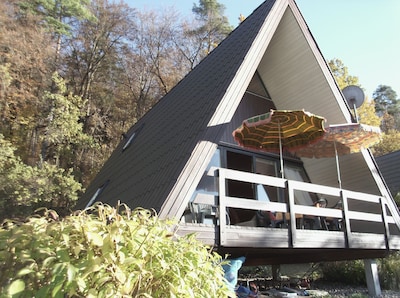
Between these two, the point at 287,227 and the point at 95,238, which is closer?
the point at 95,238

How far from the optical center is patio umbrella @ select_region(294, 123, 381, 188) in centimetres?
614

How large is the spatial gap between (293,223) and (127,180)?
351 cm

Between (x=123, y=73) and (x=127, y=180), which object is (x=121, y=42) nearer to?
(x=123, y=73)

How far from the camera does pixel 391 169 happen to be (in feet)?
45.6

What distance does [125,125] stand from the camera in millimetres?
22344

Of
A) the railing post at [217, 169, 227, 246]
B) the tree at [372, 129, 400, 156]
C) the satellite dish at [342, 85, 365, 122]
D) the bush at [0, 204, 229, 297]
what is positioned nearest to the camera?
the bush at [0, 204, 229, 297]

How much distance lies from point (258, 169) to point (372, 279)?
3.33 metres

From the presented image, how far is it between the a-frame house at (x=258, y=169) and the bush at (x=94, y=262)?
197 cm

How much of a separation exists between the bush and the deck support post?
5979 mm

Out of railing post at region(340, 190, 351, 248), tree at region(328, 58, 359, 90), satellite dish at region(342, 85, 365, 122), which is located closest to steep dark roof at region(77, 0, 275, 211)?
railing post at region(340, 190, 351, 248)

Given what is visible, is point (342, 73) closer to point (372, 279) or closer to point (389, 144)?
point (389, 144)

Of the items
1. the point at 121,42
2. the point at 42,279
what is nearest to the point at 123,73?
the point at 121,42

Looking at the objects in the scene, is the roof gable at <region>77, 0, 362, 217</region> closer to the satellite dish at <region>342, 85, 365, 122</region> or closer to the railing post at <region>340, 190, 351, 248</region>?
the satellite dish at <region>342, 85, 365, 122</region>

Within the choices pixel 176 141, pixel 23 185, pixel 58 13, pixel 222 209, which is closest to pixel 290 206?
pixel 222 209
